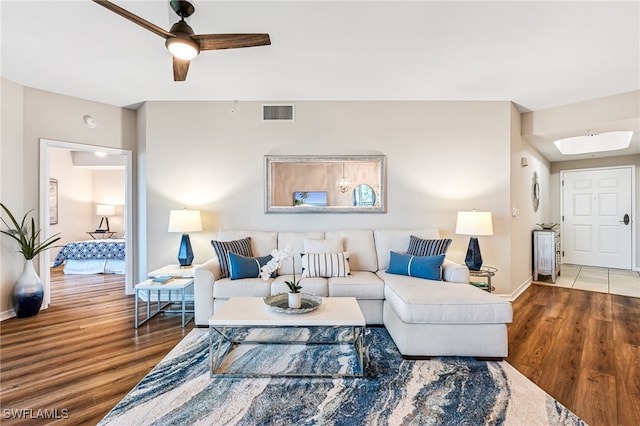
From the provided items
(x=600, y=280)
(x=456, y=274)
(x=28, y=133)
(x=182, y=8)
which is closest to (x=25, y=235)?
(x=28, y=133)

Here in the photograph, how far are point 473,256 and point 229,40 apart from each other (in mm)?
3384

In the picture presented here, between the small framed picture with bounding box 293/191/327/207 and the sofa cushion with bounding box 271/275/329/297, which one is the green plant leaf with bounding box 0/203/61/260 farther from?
the small framed picture with bounding box 293/191/327/207

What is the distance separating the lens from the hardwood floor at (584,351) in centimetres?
184

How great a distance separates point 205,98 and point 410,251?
10.6 feet

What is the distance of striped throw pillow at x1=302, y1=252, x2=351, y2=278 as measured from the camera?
123 inches

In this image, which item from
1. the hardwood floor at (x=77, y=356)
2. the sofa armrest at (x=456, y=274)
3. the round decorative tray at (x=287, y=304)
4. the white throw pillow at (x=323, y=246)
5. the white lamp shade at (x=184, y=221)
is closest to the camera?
the hardwood floor at (x=77, y=356)

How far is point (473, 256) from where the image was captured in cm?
352

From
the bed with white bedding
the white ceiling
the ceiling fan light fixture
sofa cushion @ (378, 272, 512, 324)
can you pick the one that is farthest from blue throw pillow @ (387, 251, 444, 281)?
the bed with white bedding

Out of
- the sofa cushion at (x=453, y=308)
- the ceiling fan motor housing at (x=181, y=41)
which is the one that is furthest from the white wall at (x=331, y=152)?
the ceiling fan motor housing at (x=181, y=41)

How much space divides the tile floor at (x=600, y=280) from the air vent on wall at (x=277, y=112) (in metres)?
4.92

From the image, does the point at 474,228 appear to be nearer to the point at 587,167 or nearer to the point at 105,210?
the point at 587,167

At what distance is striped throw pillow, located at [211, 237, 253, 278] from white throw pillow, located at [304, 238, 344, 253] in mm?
679

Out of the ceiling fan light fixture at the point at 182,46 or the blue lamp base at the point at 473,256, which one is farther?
the blue lamp base at the point at 473,256

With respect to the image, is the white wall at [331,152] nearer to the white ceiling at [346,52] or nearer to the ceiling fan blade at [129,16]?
the white ceiling at [346,52]
